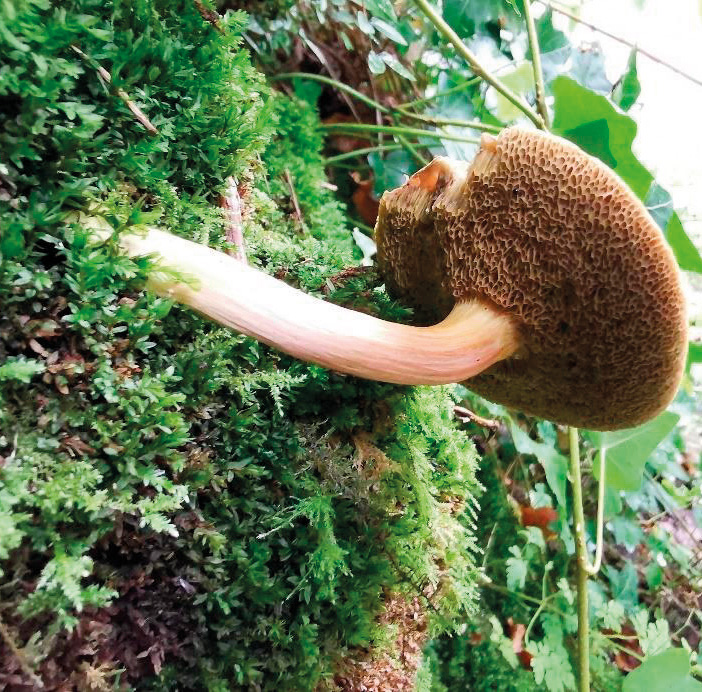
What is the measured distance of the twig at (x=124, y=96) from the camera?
0.75 m

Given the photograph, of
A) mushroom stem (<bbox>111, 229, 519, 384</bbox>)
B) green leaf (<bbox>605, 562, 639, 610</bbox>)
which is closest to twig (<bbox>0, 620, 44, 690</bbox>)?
mushroom stem (<bbox>111, 229, 519, 384</bbox>)

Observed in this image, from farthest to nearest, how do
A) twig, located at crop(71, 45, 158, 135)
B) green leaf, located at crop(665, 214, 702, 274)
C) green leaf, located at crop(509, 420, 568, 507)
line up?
green leaf, located at crop(509, 420, 568, 507), green leaf, located at crop(665, 214, 702, 274), twig, located at crop(71, 45, 158, 135)

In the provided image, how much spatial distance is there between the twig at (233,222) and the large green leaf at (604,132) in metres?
0.72

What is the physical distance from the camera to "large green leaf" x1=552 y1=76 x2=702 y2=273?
1110 mm

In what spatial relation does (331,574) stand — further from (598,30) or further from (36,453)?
(598,30)

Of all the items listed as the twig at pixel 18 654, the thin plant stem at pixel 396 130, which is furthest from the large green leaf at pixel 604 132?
the twig at pixel 18 654

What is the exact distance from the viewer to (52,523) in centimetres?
65

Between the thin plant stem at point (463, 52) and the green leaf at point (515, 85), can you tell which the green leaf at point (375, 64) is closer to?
the thin plant stem at point (463, 52)

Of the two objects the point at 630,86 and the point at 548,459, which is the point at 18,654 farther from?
the point at 630,86

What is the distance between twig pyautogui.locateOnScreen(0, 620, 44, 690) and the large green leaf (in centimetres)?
128

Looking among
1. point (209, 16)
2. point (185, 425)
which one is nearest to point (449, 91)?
point (209, 16)

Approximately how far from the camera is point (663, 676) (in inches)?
54.6

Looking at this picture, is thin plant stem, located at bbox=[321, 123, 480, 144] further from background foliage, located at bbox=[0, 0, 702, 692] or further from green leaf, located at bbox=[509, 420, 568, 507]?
green leaf, located at bbox=[509, 420, 568, 507]

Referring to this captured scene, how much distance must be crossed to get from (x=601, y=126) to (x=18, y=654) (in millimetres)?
1305
